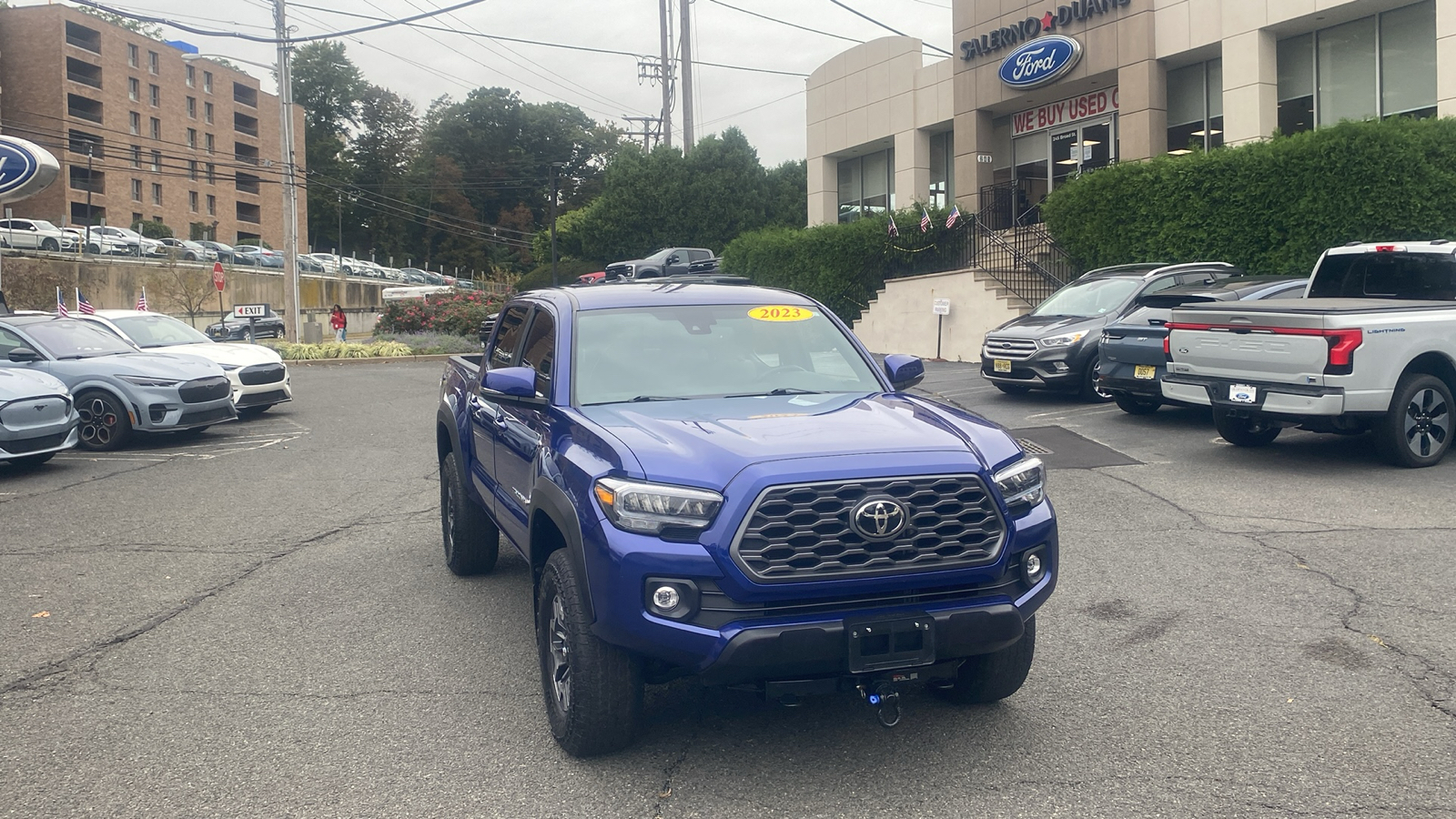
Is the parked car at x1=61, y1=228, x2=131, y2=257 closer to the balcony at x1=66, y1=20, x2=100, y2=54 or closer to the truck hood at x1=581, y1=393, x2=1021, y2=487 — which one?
the balcony at x1=66, y1=20, x2=100, y2=54

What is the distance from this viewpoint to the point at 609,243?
182 ft

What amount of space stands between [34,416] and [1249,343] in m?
11.5

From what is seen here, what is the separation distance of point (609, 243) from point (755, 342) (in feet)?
167

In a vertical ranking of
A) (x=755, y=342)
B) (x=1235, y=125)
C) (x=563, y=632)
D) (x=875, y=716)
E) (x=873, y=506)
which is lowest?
(x=875, y=716)

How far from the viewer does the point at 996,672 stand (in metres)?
4.64

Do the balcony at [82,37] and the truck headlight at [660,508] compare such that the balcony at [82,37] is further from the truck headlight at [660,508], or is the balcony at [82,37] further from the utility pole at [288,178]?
the truck headlight at [660,508]

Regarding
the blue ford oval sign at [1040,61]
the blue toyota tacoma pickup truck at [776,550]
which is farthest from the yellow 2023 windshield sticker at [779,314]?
the blue ford oval sign at [1040,61]

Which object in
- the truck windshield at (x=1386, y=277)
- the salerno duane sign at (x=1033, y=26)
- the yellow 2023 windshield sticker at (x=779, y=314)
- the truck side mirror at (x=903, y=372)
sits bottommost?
the truck side mirror at (x=903, y=372)

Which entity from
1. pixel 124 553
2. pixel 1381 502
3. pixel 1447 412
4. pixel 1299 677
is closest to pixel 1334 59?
pixel 1447 412

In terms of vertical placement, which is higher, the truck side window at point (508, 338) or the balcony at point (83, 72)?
the balcony at point (83, 72)

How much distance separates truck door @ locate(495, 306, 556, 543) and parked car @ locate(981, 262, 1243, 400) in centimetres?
1024

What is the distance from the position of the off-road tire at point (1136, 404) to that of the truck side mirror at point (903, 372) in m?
8.52

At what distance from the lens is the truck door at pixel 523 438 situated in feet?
17.0

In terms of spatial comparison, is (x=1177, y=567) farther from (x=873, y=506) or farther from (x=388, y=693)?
(x=388, y=693)
